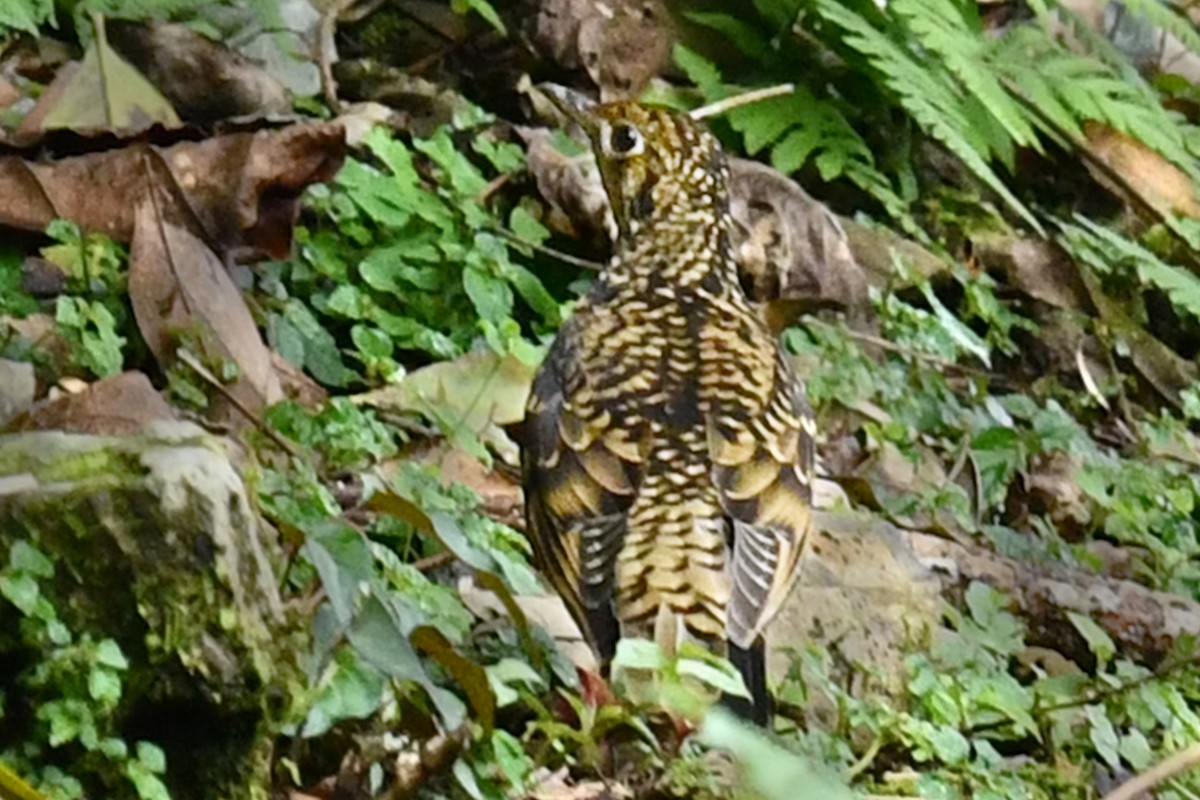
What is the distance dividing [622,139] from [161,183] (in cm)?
95

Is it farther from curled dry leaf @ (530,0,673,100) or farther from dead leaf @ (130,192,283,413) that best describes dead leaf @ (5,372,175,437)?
curled dry leaf @ (530,0,673,100)

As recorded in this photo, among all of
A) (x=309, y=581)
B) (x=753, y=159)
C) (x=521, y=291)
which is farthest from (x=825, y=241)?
(x=309, y=581)

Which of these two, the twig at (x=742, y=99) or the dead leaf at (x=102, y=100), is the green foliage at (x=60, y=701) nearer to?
the dead leaf at (x=102, y=100)

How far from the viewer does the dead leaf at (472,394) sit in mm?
4160

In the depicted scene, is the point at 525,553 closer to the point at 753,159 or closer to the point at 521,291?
the point at 521,291

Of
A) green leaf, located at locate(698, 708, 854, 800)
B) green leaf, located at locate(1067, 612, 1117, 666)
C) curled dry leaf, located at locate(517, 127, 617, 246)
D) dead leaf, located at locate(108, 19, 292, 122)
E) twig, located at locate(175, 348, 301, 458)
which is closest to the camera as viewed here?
green leaf, located at locate(698, 708, 854, 800)

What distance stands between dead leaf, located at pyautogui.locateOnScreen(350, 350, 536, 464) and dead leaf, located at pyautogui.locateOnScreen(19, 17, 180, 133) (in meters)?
0.77

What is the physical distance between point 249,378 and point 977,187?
361 cm

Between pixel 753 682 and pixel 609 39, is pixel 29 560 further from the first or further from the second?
pixel 609 39

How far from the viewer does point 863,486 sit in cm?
461

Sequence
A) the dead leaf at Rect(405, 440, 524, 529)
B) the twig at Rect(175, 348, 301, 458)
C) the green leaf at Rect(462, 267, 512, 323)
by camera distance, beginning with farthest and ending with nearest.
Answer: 1. the green leaf at Rect(462, 267, 512, 323)
2. the dead leaf at Rect(405, 440, 524, 529)
3. the twig at Rect(175, 348, 301, 458)

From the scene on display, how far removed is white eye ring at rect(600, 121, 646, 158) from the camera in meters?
4.11

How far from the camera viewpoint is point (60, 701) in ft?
7.59

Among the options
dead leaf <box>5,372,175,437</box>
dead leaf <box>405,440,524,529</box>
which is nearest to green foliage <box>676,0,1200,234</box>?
dead leaf <box>405,440,524,529</box>
